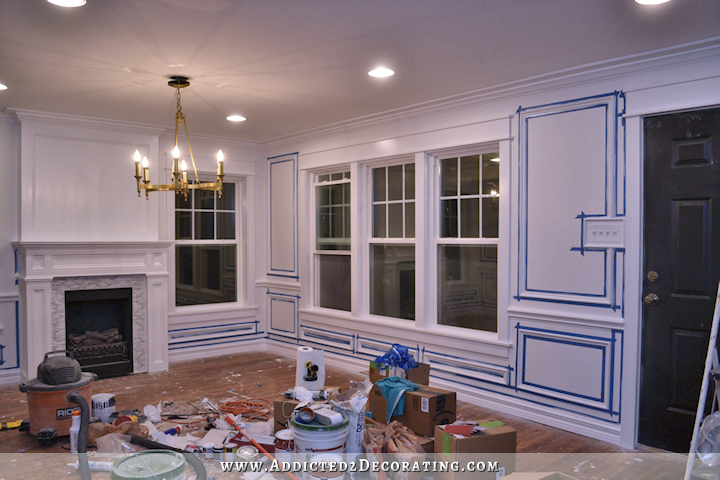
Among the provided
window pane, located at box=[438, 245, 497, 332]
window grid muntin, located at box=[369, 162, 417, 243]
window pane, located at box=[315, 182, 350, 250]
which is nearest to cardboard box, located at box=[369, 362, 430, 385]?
window pane, located at box=[438, 245, 497, 332]

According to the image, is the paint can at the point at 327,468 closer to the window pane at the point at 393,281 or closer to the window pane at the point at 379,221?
the window pane at the point at 393,281

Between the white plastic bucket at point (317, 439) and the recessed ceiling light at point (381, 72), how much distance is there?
2.40 meters

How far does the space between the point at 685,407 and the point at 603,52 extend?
91.7 inches

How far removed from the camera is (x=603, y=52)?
3.42 meters

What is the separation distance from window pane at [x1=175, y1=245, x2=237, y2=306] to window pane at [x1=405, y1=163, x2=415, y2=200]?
2.66 meters

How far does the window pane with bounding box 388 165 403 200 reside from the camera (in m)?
5.26

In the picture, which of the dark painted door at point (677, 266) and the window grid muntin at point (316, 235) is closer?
the dark painted door at point (677, 266)

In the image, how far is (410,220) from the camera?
5145 millimetres

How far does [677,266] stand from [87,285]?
5.15 meters

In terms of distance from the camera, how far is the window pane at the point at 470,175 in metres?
4.61

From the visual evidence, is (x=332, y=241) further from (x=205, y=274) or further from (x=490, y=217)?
(x=490, y=217)

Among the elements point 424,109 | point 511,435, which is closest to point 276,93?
point 424,109

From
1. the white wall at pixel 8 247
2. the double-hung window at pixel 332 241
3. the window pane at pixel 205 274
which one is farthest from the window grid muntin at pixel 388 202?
the white wall at pixel 8 247

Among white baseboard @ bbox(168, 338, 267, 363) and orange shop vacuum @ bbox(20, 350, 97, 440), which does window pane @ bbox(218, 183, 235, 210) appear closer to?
white baseboard @ bbox(168, 338, 267, 363)
